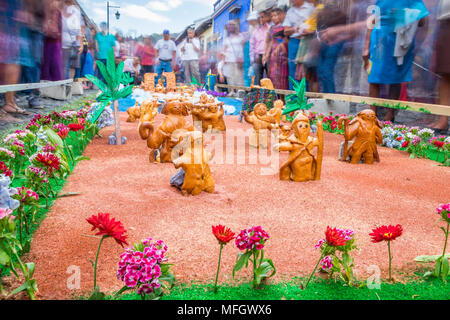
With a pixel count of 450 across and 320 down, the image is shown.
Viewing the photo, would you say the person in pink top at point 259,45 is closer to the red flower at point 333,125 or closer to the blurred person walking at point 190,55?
the blurred person walking at point 190,55

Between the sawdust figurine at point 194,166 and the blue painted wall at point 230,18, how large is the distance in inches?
507

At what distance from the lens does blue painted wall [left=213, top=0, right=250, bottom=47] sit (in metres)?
14.9

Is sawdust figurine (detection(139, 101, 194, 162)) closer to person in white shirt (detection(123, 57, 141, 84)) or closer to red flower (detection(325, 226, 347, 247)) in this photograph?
red flower (detection(325, 226, 347, 247))

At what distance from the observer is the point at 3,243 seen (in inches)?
57.9

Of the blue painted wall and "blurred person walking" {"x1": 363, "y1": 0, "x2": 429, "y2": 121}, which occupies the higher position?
the blue painted wall

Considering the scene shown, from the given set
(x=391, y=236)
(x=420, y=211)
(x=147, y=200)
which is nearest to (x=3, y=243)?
(x=147, y=200)

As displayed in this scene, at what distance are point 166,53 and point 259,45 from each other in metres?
5.16

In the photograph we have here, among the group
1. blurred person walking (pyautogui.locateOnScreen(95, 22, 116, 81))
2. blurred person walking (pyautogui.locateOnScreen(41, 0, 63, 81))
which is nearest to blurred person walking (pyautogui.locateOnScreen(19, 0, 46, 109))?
blurred person walking (pyautogui.locateOnScreen(41, 0, 63, 81))

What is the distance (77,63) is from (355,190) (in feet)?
40.2

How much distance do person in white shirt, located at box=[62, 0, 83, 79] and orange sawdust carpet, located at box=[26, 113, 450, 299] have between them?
7395mm

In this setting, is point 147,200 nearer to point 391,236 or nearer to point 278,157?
point 391,236

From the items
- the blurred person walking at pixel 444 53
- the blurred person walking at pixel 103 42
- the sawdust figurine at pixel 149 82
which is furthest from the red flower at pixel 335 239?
the blurred person walking at pixel 103 42

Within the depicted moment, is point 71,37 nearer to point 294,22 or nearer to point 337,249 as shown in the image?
point 294,22

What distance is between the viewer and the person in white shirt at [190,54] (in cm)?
1709
